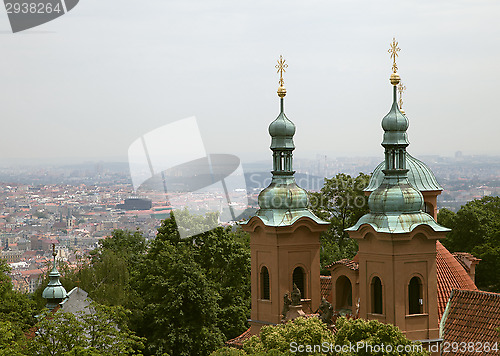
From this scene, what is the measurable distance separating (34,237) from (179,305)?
41.4m

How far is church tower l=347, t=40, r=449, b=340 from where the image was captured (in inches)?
1336

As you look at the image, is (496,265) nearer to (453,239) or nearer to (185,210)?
(453,239)

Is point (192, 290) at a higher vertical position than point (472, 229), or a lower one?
lower

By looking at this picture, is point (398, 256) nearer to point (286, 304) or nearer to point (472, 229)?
point (286, 304)

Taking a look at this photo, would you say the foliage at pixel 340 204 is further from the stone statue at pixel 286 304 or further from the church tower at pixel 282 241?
the stone statue at pixel 286 304

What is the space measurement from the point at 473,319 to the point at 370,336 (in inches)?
316

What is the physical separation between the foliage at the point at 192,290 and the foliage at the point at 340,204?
7174mm

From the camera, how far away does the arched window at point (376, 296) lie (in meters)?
34.8

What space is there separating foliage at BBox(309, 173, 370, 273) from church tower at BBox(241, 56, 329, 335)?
2456cm

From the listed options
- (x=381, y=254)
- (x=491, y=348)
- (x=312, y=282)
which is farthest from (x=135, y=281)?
(x=491, y=348)

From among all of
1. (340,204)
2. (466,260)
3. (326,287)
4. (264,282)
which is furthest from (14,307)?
(466,260)

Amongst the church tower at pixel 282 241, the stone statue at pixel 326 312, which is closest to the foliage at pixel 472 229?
the church tower at pixel 282 241

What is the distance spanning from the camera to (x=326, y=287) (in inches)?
1617

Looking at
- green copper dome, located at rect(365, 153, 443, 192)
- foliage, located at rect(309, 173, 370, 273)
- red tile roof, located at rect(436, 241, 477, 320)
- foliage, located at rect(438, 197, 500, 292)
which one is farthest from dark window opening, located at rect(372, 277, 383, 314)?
foliage, located at rect(309, 173, 370, 273)
